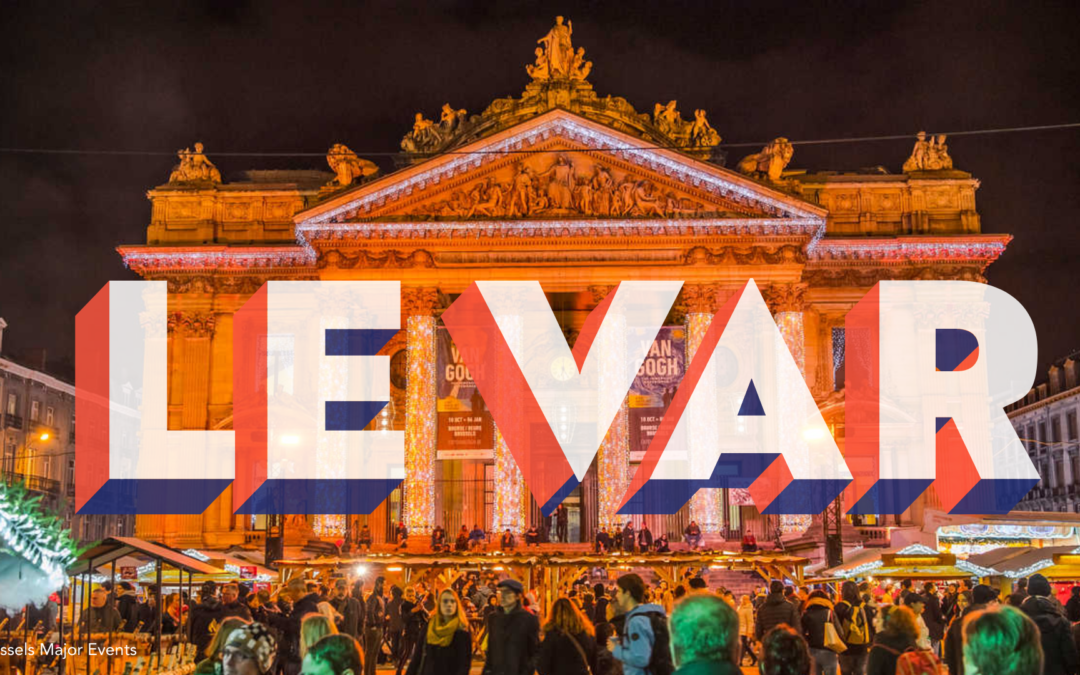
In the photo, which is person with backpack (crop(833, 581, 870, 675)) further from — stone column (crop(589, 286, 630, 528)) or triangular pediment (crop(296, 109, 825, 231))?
triangular pediment (crop(296, 109, 825, 231))

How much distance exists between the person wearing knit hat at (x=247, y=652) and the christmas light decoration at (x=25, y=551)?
11.1 ft

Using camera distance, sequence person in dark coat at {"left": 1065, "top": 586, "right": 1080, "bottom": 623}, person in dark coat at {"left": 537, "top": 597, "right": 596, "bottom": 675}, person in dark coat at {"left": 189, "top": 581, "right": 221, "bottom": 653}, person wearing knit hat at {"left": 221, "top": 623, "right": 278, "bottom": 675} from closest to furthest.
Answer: person wearing knit hat at {"left": 221, "top": 623, "right": 278, "bottom": 675}
person in dark coat at {"left": 537, "top": 597, "right": 596, "bottom": 675}
person in dark coat at {"left": 189, "top": 581, "right": 221, "bottom": 653}
person in dark coat at {"left": 1065, "top": 586, "right": 1080, "bottom": 623}

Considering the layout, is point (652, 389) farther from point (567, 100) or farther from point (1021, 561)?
point (1021, 561)

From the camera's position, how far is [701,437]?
38.7m

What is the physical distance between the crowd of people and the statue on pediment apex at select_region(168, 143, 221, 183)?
2718 centimetres

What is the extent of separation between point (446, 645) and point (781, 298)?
30685 millimetres

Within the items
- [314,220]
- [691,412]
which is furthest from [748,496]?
[314,220]

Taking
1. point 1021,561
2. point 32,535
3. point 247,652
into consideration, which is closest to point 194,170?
point 1021,561

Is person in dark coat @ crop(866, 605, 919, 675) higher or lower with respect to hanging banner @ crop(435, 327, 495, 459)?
lower

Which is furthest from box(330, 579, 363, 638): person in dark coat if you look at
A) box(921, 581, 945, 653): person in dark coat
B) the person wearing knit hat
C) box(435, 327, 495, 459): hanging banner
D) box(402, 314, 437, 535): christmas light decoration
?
box(402, 314, 437, 535): christmas light decoration

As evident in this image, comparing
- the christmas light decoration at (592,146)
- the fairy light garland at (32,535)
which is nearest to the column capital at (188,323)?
the christmas light decoration at (592,146)

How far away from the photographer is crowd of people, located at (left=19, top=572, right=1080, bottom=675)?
587 cm

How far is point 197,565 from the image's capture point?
17.2 meters

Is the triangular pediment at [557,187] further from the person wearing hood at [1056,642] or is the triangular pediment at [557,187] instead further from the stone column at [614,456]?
the person wearing hood at [1056,642]
